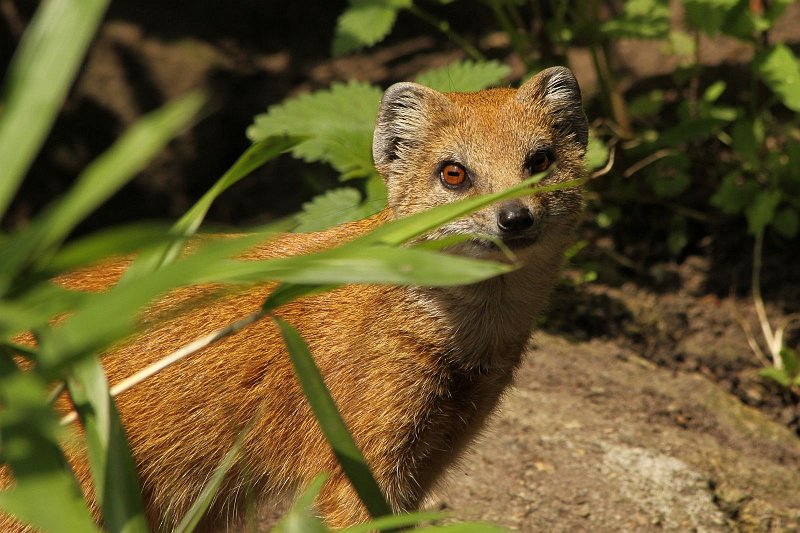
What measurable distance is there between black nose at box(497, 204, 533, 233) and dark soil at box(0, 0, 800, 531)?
848 millimetres

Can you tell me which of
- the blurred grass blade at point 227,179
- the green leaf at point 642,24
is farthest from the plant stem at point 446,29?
the blurred grass blade at point 227,179

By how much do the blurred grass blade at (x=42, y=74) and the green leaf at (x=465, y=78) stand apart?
2.94 metres

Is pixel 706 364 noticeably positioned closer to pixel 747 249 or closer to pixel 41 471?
pixel 747 249

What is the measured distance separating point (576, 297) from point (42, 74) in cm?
434

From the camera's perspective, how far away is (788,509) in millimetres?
4145

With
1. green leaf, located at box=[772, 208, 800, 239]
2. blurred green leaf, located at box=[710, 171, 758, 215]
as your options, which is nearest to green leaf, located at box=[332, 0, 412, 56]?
blurred green leaf, located at box=[710, 171, 758, 215]

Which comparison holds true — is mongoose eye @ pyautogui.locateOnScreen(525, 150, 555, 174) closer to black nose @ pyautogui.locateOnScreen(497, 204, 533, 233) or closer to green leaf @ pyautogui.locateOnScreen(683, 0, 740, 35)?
black nose @ pyautogui.locateOnScreen(497, 204, 533, 233)

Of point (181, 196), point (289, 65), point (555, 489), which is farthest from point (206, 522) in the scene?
point (289, 65)

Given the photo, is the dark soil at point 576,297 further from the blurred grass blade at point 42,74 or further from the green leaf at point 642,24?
the blurred grass blade at point 42,74

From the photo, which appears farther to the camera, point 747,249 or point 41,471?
point 747,249

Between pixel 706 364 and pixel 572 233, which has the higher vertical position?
pixel 572 233

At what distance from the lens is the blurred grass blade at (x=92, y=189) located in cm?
163

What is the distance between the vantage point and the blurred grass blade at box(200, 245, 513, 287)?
1720mm

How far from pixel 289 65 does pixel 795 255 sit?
3.83 metres
